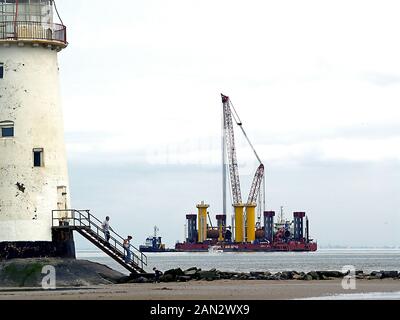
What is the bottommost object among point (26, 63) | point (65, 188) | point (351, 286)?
point (351, 286)

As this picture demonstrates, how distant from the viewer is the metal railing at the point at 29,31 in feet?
155

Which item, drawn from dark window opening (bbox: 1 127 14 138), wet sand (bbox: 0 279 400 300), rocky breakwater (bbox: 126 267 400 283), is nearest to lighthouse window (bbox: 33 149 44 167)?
dark window opening (bbox: 1 127 14 138)

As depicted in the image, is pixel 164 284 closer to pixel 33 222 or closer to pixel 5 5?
pixel 33 222

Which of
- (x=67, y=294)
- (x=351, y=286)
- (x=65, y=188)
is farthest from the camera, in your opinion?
(x=65, y=188)

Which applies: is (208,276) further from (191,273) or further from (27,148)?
(27,148)

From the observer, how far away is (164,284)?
47062 millimetres

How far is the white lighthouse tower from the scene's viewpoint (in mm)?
46656

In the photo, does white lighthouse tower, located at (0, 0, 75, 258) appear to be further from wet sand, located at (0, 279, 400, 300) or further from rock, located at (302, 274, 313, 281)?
rock, located at (302, 274, 313, 281)

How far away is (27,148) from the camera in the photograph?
46.9 meters
